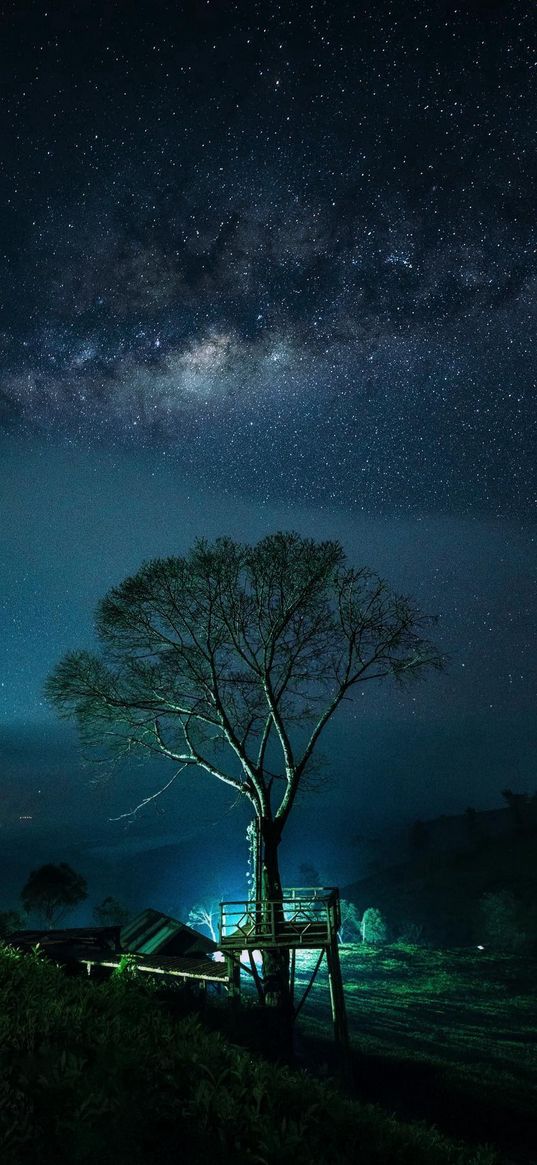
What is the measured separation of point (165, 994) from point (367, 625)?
1148cm

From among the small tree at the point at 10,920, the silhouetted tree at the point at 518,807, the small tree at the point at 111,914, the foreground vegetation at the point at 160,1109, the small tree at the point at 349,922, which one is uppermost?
the silhouetted tree at the point at 518,807

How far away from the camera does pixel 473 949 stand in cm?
4416

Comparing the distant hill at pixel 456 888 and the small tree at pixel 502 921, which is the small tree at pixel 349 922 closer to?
the distant hill at pixel 456 888

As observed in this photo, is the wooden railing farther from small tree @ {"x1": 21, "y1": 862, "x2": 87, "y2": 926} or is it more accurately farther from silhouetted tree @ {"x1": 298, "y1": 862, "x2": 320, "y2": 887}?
silhouetted tree @ {"x1": 298, "y1": 862, "x2": 320, "y2": 887}

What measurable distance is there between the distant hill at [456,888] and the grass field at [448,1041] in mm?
17477

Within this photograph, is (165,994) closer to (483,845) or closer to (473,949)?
(473,949)

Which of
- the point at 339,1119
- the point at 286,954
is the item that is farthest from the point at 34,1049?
the point at 286,954

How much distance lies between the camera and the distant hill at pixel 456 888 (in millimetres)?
55875

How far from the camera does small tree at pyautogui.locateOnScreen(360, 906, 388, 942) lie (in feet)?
169

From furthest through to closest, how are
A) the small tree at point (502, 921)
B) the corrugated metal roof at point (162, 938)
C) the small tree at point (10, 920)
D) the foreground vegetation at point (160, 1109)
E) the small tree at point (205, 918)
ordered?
1. the small tree at point (205, 918)
2. the small tree at point (502, 921)
3. the small tree at point (10, 920)
4. the corrugated metal roof at point (162, 938)
5. the foreground vegetation at point (160, 1109)

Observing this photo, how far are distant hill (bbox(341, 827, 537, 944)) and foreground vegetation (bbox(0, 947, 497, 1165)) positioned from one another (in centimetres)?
4813

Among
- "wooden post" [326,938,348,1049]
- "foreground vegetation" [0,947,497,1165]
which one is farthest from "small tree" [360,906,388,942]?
"foreground vegetation" [0,947,497,1165]

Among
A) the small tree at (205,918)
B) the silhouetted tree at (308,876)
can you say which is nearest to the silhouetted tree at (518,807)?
the silhouetted tree at (308,876)

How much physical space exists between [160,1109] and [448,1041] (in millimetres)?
18187
